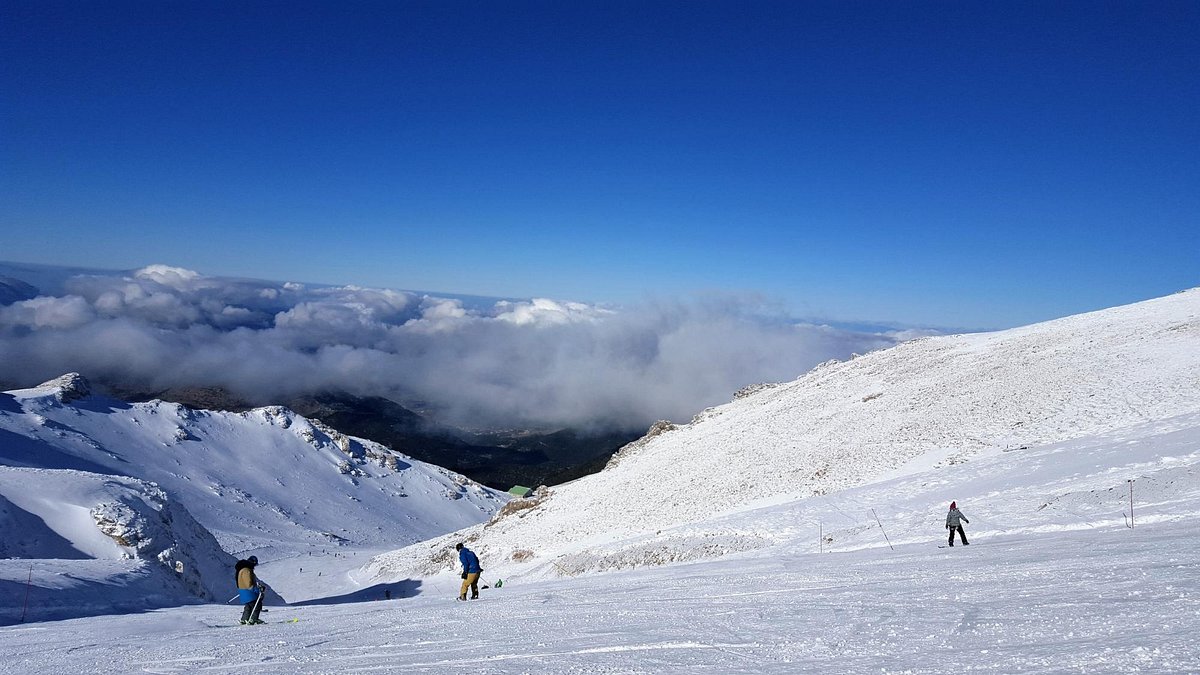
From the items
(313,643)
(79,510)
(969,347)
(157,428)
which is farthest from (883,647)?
(157,428)

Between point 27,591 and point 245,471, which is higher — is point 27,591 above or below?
below

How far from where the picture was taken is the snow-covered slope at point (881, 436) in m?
26.7

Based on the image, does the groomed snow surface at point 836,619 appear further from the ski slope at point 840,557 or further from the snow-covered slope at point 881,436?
the snow-covered slope at point 881,436

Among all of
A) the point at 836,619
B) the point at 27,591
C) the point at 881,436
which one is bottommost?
the point at 27,591

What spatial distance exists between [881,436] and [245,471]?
3524 inches

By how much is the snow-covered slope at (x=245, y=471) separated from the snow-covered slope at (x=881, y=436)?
1772cm

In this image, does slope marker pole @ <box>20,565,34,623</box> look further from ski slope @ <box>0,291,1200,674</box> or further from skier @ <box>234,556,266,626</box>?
skier @ <box>234,556,266,626</box>

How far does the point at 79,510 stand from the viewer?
25844 millimetres

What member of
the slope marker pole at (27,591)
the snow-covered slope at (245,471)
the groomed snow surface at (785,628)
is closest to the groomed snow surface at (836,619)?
the groomed snow surface at (785,628)

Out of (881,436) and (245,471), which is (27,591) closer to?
(881,436)

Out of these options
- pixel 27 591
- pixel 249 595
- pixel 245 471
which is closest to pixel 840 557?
pixel 249 595

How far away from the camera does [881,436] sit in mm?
33594

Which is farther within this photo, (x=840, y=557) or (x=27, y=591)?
(x=840, y=557)

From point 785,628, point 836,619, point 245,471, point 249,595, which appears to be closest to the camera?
point 785,628
